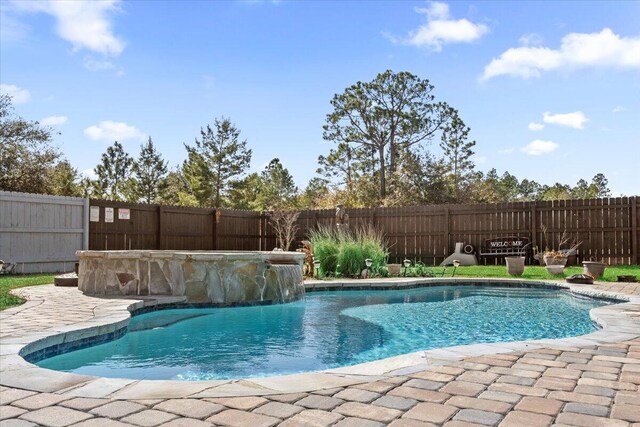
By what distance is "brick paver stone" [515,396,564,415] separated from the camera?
6.77 feet

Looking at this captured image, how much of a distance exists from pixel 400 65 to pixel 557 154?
23.1ft

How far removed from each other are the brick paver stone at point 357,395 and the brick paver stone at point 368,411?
63 mm

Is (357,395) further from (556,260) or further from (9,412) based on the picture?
(556,260)

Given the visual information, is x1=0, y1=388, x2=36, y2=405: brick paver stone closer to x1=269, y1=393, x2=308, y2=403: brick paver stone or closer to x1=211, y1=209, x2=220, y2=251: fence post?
x1=269, y1=393, x2=308, y2=403: brick paver stone

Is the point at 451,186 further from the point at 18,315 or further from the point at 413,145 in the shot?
the point at 18,315

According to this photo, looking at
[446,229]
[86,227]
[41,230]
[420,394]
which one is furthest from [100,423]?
[446,229]

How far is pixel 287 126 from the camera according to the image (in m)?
20.9

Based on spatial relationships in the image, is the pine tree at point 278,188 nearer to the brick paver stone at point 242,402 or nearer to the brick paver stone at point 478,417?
the brick paver stone at point 242,402

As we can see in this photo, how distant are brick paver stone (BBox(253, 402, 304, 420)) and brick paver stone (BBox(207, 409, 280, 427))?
37 mm

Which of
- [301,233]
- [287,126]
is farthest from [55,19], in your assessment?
[287,126]

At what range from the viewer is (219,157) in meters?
26.2

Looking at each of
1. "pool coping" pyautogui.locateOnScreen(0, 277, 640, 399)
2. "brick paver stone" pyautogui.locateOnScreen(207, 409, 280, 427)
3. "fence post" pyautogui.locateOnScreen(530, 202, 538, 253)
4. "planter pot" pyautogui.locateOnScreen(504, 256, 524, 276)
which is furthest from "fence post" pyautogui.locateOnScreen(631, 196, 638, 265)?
"brick paver stone" pyautogui.locateOnScreen(207, 409, 280, 427)

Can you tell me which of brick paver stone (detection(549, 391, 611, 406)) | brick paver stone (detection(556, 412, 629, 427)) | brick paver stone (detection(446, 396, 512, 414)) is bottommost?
brick paver stone (detection(549, 391, 611, 406))

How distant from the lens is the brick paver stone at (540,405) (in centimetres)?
206
